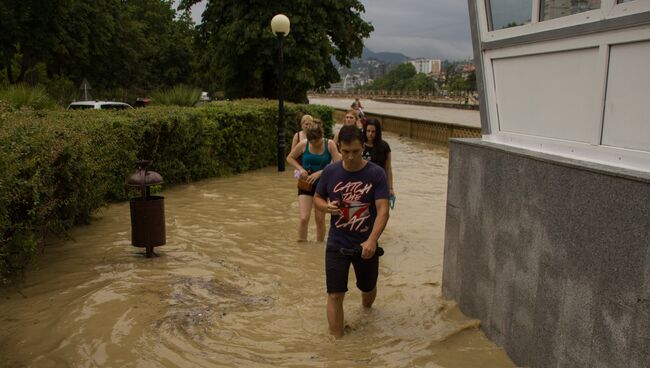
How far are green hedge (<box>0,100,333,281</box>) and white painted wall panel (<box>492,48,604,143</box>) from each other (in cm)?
427

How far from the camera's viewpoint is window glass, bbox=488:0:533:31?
4.84 m

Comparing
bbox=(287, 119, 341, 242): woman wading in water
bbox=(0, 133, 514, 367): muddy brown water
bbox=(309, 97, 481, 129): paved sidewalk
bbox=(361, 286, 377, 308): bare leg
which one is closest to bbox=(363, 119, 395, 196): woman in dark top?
bbox=(287, 119, 341, 242): woman wading in water

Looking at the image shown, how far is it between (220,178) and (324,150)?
22.7 ft

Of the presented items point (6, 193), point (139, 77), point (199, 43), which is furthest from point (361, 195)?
point (139, 77)

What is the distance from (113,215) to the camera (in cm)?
950

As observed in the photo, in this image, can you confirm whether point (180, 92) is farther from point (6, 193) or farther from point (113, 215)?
point (6, 193)

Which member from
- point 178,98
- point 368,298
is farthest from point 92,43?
point 368,298

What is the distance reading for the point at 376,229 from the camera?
468 cm

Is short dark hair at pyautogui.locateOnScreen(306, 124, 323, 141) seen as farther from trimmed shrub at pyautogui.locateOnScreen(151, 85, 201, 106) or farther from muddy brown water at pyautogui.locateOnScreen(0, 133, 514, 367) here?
trimmed shrub at pyautogui.locateOnScreen(151, 85, 201, 106)

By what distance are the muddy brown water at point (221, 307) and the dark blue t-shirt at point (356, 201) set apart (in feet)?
3.07

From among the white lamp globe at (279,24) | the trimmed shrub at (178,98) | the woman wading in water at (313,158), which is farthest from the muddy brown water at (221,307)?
the trimmed shrub at (178,98)

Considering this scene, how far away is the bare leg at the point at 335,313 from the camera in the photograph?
490 centimetres

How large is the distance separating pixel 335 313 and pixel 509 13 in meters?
2.98

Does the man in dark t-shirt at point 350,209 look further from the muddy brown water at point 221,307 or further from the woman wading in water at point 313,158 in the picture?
the woman wading in water at point 313,158
